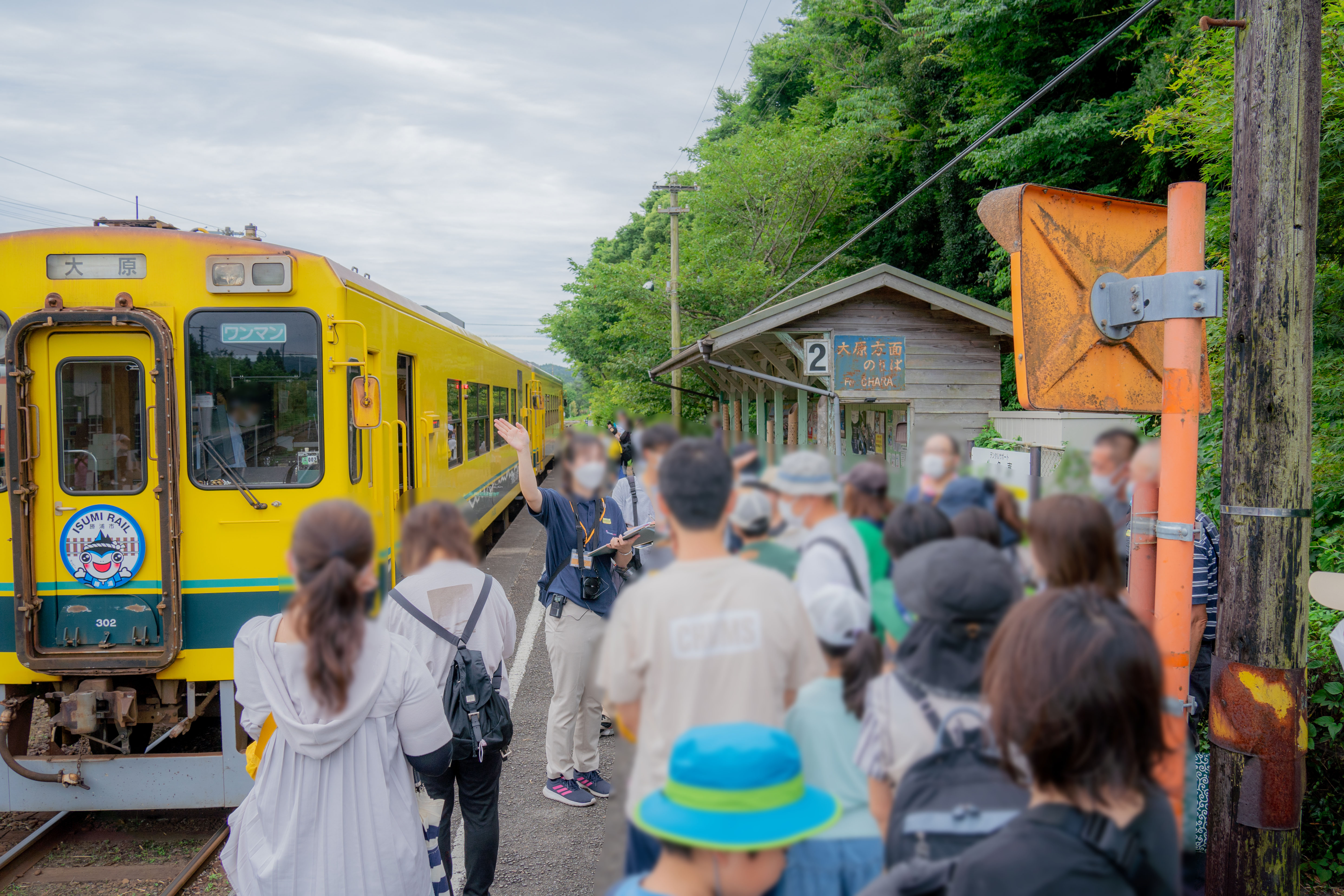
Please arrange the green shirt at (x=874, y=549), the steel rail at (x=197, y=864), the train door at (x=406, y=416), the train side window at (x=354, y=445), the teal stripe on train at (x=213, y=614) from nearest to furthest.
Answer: the green shirt at (x=874, y=549)
the steel rail at (x=197, y=864)
the teal stripe on train at (x=213, y=614)
the train side window at (x=354, y=445)
the train door at (x=406, y=416)

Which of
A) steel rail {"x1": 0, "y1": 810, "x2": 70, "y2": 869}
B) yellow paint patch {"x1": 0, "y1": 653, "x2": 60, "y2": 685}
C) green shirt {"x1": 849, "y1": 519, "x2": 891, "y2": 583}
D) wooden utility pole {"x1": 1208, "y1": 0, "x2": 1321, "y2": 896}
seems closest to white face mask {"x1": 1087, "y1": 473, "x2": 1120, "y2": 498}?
green shirt {"x1": 849, "y1": 519, "x2": 891, "y2": 583}

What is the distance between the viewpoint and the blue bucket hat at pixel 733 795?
4.00 feet

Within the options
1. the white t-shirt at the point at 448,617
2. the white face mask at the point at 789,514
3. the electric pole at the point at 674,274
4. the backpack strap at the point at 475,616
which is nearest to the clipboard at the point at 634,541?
the white t-shirt at the point at 448,617

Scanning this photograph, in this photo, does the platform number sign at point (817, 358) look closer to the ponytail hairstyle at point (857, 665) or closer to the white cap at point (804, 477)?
the white cap at point (804, 477)

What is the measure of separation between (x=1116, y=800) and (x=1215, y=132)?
7525 mm

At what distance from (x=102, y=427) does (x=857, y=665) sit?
4182mm

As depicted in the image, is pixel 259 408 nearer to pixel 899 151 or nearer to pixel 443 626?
pixel 443 626

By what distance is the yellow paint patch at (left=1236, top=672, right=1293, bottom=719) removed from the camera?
2984mm

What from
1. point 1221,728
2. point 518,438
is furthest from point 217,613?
point 1221,728

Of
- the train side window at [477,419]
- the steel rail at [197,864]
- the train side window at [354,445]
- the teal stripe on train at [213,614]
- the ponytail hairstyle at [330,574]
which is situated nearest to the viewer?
the ponytail hairstyle at [330,574]

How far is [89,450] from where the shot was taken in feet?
13.4

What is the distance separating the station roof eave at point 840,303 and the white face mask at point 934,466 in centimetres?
115

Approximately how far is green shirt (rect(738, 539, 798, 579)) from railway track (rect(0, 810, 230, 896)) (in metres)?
3.78

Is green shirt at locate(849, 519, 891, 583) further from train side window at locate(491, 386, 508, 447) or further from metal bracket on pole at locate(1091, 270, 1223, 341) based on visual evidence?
train side window at locate(491, 386, 508, 447)
